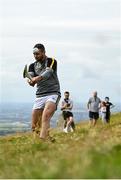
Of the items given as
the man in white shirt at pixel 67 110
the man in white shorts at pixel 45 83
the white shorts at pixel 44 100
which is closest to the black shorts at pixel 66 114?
the man in white shirt at pixel 67 110

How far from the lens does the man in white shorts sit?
15.8m

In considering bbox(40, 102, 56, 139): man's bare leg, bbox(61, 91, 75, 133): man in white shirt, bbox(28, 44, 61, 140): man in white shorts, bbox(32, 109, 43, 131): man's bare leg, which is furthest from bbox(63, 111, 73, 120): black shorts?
bbox(40, 102, 56, 139): man's bare leg

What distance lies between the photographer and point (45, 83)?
16.1 metres

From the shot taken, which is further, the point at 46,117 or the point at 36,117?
the point at 36,117

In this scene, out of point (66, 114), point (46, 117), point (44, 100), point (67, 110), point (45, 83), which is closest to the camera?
point (46, 117)

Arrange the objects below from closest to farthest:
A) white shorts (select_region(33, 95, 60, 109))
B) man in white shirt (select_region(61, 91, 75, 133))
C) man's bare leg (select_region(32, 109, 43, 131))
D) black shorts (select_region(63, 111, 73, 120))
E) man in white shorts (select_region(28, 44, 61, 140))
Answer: man in white shorts (select_region(28, 44, 61, 140)) < white shorts (select_region(33, 95, 60, 109)) < man's bare leg (select_region(32, 109, 43, 131)) < man in white shirt (select_region(61, 91, 75, 133)) < black shorts (select_region(63, 111, 73, 120))

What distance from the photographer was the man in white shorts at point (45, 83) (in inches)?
622

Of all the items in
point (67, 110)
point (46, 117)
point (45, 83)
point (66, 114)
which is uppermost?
point (45, 83)

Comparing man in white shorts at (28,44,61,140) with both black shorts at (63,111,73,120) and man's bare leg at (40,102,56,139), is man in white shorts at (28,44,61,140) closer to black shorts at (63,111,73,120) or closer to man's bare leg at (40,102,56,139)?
man's bare leg at (40,102,56,139)

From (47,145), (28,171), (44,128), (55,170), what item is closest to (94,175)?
Answer: (55,170)

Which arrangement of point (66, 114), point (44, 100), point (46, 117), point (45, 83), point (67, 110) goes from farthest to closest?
point (66, 114) < point (67, 110) < point (44, 100) < point (45, 83) < point (46, 117)

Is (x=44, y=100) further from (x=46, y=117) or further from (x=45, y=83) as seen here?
(x=46, y=117)

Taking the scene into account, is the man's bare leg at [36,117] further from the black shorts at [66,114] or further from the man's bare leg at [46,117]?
the black shorts at [66,114]

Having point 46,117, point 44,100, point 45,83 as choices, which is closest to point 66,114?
point 44,100
